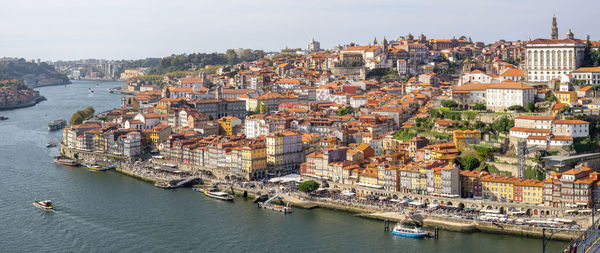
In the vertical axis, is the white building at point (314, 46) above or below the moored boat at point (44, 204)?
above

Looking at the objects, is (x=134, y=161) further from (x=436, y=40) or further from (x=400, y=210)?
(x=436, y=40)

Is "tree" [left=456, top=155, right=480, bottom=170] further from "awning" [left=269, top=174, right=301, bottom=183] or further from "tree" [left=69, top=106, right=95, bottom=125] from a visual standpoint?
"tree" [left=69, top=106, right=95, bottom=125]

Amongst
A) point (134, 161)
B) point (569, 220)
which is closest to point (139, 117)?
point (134, 161)

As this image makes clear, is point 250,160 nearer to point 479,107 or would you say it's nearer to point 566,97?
point 479,107

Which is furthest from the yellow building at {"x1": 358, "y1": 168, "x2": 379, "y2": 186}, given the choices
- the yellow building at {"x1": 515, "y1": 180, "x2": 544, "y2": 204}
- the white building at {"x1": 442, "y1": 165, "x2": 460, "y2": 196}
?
the yellow building at {"x1": 515, "y1": 180, "x2": 544, "y2": 204}

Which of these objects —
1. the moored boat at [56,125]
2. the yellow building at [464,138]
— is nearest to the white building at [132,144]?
the moored boat at [56,125]

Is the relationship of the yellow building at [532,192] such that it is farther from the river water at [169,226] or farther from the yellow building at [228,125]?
the yellow building at [228,125]
